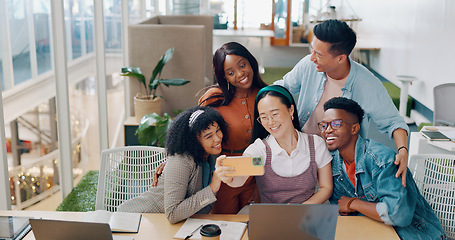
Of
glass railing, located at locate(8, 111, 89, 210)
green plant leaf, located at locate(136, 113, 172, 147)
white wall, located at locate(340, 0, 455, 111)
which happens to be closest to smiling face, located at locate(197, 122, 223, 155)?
glass railing, located at locate(8, 111, 89, 210)

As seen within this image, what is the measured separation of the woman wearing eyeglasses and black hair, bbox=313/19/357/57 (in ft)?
1.10

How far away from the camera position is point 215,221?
8.02ft

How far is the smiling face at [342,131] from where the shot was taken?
249 cm

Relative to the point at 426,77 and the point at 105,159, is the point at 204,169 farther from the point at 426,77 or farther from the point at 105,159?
the point at 426,77

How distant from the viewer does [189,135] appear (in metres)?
2.50

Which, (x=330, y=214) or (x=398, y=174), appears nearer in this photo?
(x=330, y=214)

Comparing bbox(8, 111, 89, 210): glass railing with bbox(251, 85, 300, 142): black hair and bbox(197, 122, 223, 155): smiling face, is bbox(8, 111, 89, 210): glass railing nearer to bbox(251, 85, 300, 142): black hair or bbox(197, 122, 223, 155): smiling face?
bbox(197, 122, 223, 155): smiling face

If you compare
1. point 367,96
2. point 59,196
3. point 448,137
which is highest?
point 367,96

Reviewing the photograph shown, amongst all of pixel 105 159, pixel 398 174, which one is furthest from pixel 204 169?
pixel 398 174

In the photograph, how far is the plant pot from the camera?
537 cm

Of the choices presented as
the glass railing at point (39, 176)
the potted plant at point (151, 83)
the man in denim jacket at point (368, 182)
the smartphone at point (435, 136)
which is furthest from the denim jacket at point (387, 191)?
the potted plant at point (151, 83)

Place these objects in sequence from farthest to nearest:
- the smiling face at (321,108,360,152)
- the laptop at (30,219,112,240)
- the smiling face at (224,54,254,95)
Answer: the smiling face at (224,54,254,95)
the smiling face at (321,108,360,152)
the laptop at (30,219,112,240)

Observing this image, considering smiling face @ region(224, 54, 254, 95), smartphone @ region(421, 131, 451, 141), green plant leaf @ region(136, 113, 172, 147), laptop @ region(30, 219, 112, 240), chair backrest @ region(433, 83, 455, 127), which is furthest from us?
chair backrest @ region(433, 83, 455, 127)

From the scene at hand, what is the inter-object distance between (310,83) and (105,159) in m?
1.26
